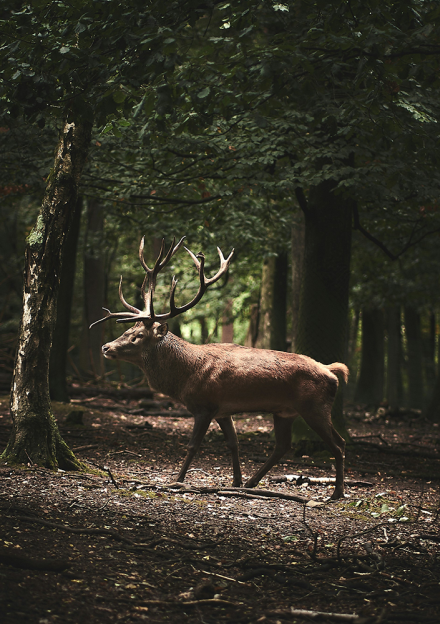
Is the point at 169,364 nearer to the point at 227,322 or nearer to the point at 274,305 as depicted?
the point at 274,305

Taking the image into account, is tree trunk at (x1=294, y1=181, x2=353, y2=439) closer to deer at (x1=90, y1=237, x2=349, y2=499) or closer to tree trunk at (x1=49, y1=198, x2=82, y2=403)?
deer at (x1=90, y1=237, x2=349, y2=499)

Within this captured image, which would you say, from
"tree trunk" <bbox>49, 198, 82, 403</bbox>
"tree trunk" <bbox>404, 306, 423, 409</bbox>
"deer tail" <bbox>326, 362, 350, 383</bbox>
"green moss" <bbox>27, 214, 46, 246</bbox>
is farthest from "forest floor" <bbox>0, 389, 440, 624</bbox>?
"tree trunk" <bbox>404, 306, 423, 409</bbox>

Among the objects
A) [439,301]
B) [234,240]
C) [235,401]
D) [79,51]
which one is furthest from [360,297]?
[79,51]

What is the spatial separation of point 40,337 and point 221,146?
4693 mm

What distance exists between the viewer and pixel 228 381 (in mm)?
6852

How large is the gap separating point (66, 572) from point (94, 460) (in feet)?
13.3

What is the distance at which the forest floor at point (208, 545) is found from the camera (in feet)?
11.2

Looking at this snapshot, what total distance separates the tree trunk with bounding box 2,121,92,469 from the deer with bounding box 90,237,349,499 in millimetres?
742

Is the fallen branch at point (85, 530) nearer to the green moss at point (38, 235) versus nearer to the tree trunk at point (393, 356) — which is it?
the green moss at point (38, 235)

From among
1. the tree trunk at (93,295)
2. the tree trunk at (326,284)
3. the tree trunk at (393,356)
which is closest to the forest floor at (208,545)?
the tree trunk at (326,284)

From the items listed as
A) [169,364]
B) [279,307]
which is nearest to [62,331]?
[169,364]

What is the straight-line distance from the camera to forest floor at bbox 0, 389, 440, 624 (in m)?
3.41

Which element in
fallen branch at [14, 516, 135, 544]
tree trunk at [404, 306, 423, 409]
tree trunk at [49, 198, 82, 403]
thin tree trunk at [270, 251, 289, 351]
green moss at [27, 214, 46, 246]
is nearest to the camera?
fallen branch at [14, 516, 135, 544]

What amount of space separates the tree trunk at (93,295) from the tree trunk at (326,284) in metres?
9.64
